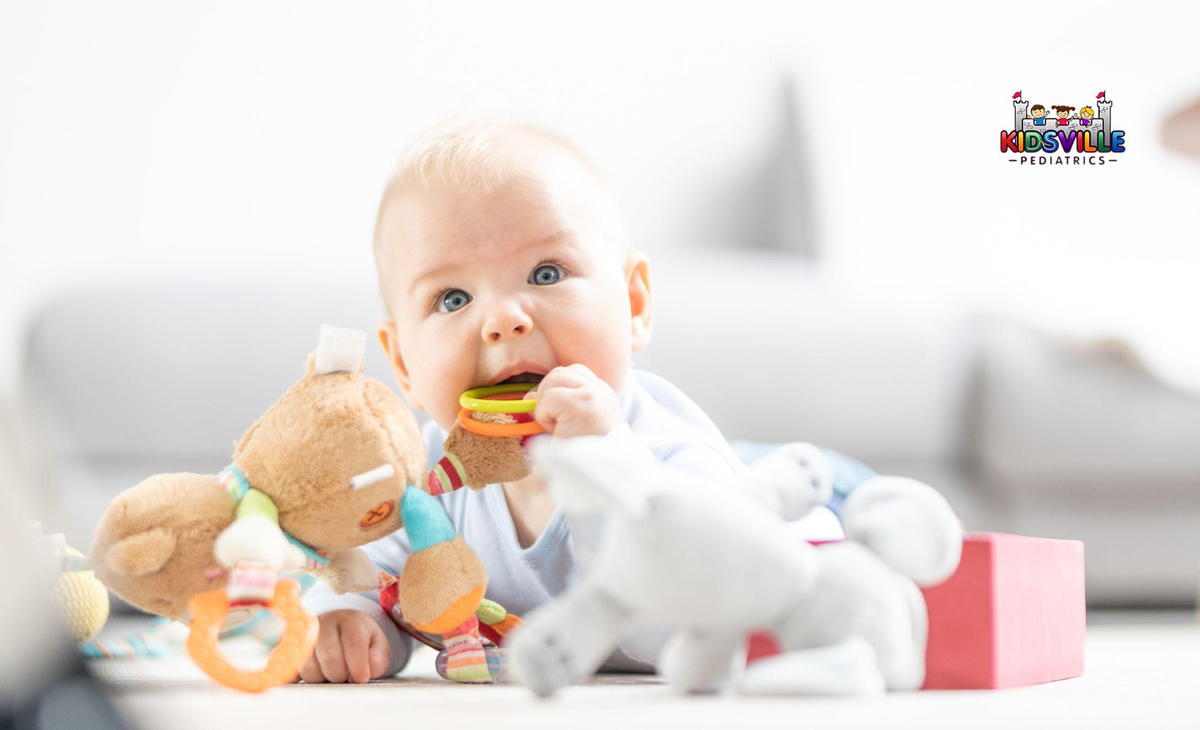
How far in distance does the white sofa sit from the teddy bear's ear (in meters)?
1.00

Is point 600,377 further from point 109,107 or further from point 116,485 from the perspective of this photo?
point 109,107

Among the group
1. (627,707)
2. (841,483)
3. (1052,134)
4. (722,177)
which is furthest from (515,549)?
(722,177)

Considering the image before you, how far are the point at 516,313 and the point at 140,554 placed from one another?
0.26 meters

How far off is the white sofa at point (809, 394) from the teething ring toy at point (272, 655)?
3.27 feet

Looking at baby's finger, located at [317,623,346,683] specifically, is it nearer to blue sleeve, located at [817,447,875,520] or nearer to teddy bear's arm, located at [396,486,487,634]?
teddy bear's arm, located at [396,486,487,634]

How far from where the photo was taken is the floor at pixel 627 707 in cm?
45

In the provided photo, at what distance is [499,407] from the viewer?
27.3 inches

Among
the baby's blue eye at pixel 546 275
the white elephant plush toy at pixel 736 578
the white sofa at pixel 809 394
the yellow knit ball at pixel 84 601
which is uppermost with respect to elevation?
the baby's blue eye at pixel 546 275

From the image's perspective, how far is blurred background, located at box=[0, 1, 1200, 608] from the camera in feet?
5.41

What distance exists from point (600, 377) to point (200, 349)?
3.33ft

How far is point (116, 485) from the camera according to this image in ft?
5.10

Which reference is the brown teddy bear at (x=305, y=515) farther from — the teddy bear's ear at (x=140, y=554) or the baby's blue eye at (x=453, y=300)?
the baby's blue eye at (x=453, y=300)

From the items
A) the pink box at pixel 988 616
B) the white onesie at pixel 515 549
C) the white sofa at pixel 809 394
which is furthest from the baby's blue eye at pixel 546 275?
A: the white sofa at pixel 809 394

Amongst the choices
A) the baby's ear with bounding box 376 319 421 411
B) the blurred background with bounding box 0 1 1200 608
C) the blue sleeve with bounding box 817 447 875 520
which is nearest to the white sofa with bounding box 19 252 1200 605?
the blurred background with bounding box 0 1 1200 608
